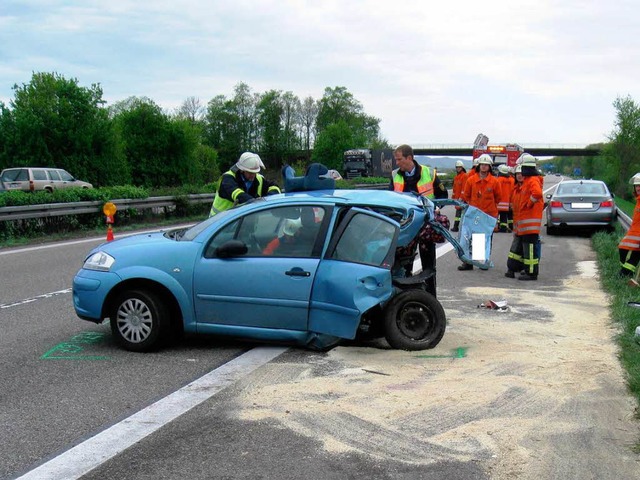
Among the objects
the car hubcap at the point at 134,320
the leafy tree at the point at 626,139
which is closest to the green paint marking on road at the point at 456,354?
the car hubcap at the point at 134,320

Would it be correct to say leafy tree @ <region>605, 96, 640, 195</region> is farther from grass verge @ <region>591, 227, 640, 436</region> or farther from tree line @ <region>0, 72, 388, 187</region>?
grass verge @ <region>591, 227, 640, 436</region>

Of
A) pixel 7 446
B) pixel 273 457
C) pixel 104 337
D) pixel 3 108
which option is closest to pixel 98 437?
pixel 7 446

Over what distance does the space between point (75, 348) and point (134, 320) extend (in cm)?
66

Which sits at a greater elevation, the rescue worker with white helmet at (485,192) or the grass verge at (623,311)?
the rescue worker with white helmet at (485,192)

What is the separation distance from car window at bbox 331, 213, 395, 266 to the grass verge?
2.20 meters

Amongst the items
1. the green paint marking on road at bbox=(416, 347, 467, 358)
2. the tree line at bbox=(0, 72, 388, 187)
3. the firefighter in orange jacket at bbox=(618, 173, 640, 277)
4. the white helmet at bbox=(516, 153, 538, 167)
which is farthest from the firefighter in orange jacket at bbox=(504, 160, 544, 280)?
the tree line at bbox=(0, 72, 388, 187)

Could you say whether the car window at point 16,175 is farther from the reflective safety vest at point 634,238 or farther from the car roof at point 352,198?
the car roof at point 352,198

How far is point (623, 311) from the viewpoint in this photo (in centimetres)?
806

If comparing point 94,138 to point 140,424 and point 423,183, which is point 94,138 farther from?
point 140,424

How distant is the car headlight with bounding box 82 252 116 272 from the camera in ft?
22.0

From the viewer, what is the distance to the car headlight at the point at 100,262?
6711 mm

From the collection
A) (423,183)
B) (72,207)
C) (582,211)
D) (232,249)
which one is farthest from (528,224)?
(72,207)

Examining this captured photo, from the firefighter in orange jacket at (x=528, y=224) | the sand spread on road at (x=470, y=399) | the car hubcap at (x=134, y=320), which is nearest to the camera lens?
the sand spread on road at (x=470, y=399)

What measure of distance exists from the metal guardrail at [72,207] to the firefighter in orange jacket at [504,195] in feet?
34.2
